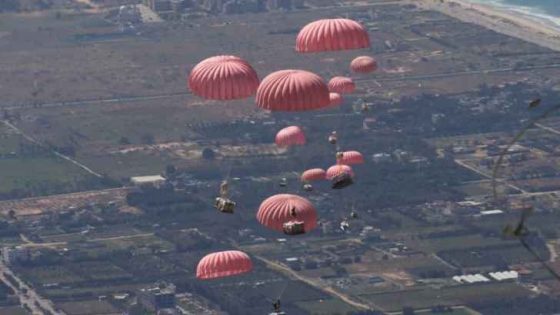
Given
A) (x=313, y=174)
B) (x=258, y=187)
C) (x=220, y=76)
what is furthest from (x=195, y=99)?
(x=220, y=76)

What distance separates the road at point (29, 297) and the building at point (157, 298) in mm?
3624

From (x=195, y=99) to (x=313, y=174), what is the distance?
73754 millimetres

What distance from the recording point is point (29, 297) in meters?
119

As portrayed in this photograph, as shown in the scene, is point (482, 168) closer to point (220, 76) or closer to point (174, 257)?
point (174, 257)

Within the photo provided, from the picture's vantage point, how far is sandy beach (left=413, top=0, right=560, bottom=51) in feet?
592

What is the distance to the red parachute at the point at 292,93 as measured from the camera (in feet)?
250

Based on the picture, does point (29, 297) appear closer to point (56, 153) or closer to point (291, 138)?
point (56, 153)

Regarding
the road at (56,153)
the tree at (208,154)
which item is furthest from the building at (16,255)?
the tree at (208,154)

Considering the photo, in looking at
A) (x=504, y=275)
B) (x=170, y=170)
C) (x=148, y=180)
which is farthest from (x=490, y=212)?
(x=170, y=170)

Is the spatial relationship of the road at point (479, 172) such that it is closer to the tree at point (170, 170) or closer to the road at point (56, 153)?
the tree at point (170, 170)

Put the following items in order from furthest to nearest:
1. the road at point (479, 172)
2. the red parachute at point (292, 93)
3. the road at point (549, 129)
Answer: the road at point (549, 129) → the road at point (479, 172) → the red parachute at point (292, 93)

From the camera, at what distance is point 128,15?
195m

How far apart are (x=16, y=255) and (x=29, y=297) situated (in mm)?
8144

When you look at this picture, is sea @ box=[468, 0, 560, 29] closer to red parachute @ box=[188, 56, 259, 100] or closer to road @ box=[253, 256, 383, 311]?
road @ box=[253, 256, 383, 311]
